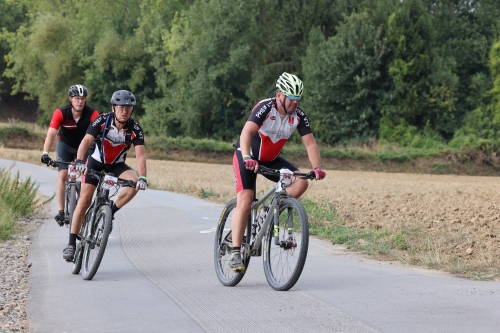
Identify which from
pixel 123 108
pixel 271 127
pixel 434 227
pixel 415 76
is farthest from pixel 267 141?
pixel 415 76

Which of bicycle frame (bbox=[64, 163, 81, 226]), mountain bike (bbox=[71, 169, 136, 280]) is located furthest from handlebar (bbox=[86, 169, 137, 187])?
bicycle frame (bbox=[64, 163, 81, 226])

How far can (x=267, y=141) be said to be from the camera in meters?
8.66

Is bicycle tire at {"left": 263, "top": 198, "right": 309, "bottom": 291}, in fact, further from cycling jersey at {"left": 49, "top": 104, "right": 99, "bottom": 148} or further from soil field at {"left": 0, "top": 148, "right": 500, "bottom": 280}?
cycling jersey at {"left": 49, "top": 104, "right": 99, "bottom": 148}

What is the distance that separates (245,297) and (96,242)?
2.15 m

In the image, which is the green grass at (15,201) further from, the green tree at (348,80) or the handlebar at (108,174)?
the green tree at (348,80)

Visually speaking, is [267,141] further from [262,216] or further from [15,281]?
[15,281]

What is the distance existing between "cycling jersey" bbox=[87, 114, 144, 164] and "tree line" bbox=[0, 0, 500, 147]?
39636 millimetres

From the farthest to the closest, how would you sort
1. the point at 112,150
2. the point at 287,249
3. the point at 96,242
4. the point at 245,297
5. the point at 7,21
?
the point at 7,21, the point at 112,150, the point at 96,242, the point at 287,249, the point at 245,297

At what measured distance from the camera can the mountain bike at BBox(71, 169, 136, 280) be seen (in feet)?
30.1

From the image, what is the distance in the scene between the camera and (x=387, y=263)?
398 inches

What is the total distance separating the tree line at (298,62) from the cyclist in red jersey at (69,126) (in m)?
37.3

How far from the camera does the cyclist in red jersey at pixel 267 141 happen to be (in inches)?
327

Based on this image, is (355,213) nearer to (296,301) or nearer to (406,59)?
(296,301)

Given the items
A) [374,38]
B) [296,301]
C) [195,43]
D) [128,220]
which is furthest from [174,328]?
[195,43]
